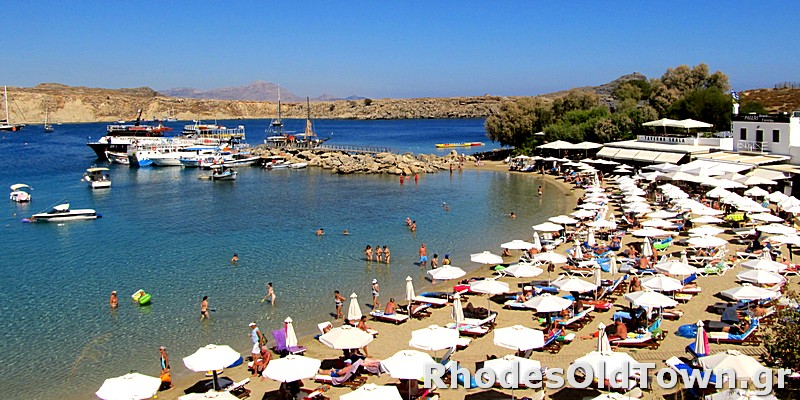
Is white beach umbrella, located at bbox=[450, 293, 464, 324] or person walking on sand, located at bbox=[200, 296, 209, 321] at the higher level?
white beach umbrella, located at bbox=[450, 293, 464, 324]

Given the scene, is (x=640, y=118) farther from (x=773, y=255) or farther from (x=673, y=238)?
(x=773, y=255)

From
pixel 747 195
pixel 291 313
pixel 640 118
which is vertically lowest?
pixel 291 313

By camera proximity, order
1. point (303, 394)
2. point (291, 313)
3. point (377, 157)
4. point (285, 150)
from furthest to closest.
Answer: point (285, 150) < point (377, 157) < point (291, 313) < point (303, 394)

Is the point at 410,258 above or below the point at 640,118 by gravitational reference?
below

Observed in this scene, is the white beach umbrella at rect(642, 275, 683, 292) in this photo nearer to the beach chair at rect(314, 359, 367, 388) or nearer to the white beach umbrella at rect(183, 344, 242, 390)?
the beach chair at rect(314, 359, 367, 388)

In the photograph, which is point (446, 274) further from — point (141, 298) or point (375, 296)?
point (141, 298)

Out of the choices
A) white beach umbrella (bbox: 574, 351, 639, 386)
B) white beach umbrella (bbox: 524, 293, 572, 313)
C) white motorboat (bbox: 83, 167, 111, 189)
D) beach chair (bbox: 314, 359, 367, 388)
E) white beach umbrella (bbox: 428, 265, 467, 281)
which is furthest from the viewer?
white motorboat (bbox: 83, 167, 111, 189)

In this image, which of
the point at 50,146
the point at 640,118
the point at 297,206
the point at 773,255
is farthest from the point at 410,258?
the point at 50,146

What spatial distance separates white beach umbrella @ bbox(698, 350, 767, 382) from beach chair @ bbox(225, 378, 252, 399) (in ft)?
30.1

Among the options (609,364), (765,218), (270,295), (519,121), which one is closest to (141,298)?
(270,295)

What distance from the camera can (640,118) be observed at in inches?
2242

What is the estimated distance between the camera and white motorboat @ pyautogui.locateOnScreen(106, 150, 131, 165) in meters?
75.3

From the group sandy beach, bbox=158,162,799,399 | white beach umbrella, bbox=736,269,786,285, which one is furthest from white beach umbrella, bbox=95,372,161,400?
white beach umbrella, bbox=736,269,786,285

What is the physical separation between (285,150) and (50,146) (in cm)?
5693
